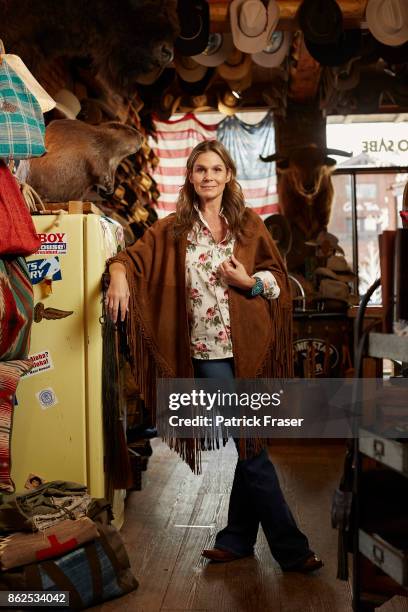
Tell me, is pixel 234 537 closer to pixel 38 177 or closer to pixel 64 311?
pixel 64 311

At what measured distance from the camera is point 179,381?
9.43 feet

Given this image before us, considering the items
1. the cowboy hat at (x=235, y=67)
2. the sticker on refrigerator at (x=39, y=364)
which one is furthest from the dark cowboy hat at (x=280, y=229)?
the sticker on refrigerator at (x=39, y=364)

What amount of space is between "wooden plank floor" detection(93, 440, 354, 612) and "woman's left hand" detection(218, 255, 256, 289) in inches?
40.4

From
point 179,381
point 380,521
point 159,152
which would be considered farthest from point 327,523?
point 159,152

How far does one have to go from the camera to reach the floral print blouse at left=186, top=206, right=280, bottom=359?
9.23 feet

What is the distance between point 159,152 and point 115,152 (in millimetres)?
4942

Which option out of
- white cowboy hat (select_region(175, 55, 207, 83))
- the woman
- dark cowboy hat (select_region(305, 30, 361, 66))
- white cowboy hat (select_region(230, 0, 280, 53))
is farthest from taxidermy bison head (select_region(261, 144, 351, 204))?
the woman

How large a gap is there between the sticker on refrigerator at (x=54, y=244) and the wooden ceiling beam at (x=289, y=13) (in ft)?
11.0

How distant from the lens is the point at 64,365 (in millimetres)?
3029

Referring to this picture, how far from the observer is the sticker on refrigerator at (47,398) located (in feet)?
9.89

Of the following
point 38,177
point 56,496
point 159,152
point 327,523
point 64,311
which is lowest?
point 327,523

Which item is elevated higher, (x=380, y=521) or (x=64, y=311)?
(x=64, y=311)

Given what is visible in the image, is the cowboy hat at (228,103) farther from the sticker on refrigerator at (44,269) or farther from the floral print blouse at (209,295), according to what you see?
the floral print blouse at (209,295)

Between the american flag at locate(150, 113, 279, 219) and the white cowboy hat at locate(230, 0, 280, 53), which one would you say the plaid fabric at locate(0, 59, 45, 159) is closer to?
the white cowboy hat at locate(230, 0, 280, 53)
